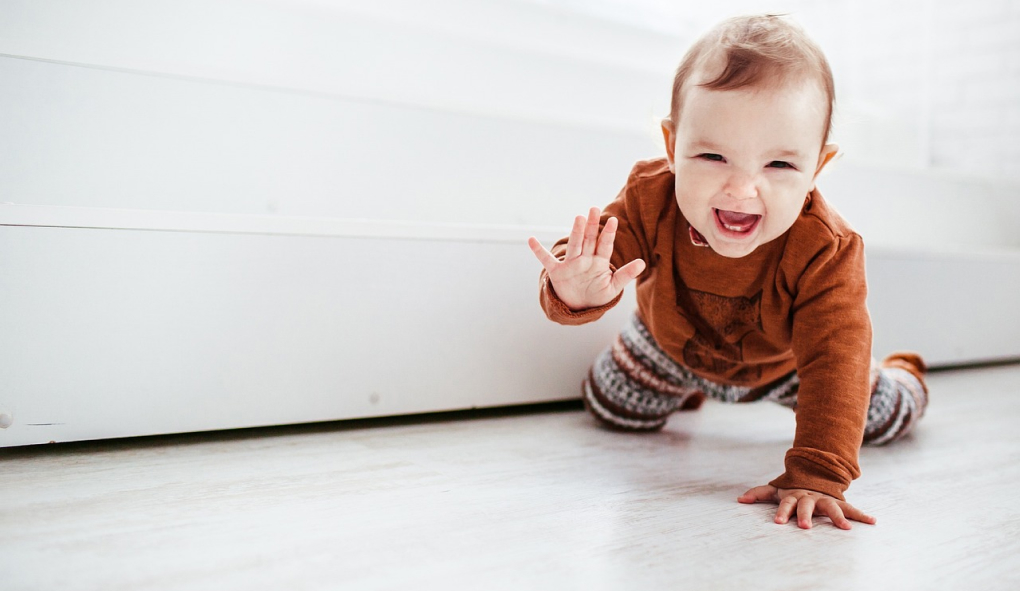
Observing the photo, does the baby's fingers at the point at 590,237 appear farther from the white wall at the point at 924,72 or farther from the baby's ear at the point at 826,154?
the white wall at the point at 924,72

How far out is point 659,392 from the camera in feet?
3.38

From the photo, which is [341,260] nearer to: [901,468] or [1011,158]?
[901,468]

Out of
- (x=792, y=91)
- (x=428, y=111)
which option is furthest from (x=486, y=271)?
(x=792, y=91)

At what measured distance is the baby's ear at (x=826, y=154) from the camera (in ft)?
2.55

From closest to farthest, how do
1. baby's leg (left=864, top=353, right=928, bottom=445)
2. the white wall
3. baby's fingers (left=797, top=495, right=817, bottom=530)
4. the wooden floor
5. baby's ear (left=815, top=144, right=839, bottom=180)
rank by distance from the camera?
the wooden floor < baby's fingers (left=797, top=495, right=817, bottom=530) < baby's ear (left=815, top=144, right=839, bottom=180) < baby's leg (left=864, top=353, right=928, bottom=445) < the white wall

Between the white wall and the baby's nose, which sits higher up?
the white wall

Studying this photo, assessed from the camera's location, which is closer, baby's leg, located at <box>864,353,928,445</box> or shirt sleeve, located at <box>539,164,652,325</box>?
shirt sleeve, located at <box>539,164,652,325</box>

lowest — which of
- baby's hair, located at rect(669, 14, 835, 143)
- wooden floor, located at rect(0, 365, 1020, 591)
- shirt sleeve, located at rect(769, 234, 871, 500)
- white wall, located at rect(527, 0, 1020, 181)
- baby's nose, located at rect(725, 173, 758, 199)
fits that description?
wooden floor, located at rect(0, 365, 1020, 591)

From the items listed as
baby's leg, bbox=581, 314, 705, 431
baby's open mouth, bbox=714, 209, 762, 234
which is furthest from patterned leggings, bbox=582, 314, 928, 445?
baby's open mouth, bbox=714, 209, 762, 234

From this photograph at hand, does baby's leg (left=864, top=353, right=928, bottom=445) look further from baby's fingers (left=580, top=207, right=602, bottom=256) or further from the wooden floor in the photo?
baby's fingers (left=580, top=207, right=602, bottom=256)

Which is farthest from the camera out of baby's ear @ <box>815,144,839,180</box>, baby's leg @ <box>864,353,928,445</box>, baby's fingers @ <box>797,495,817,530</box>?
baby's leg @ <box>864,353,928,445</box>

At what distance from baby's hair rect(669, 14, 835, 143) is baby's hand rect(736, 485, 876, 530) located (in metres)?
0.34

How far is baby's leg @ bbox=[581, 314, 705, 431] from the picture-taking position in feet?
3.32

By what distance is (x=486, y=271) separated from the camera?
3.34 feet
